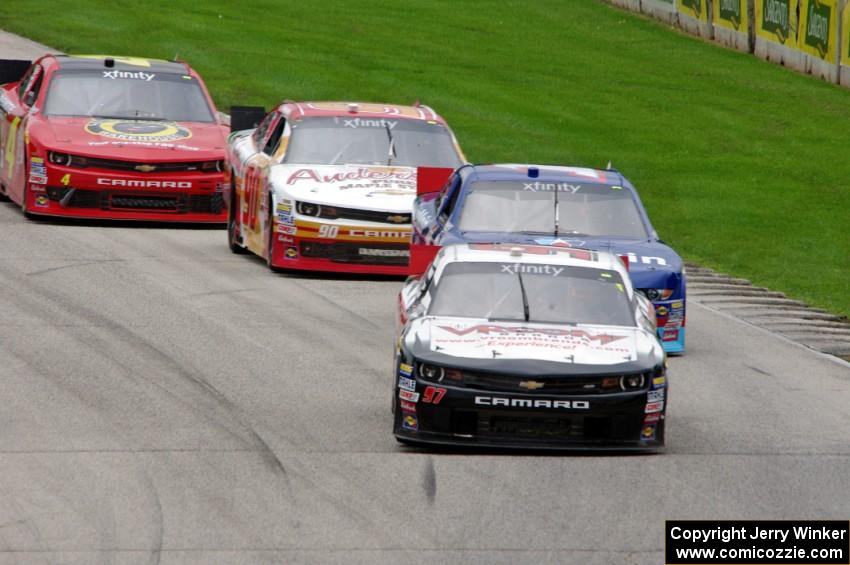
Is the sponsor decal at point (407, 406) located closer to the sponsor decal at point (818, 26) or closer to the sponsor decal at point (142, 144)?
the sponsor decal at point (142, 144)

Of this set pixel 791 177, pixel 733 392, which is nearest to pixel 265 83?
pixel 791 177

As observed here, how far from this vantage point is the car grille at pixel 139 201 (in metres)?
19.1

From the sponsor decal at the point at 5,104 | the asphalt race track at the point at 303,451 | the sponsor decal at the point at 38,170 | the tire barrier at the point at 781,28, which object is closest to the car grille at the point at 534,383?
the asphalt race track at the point at 303,451

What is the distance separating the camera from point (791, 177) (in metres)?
27.0

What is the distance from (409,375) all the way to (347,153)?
769 centimetres

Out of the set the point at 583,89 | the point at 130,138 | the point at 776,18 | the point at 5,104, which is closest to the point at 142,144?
the point at 130,138

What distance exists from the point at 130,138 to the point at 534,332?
9387mm

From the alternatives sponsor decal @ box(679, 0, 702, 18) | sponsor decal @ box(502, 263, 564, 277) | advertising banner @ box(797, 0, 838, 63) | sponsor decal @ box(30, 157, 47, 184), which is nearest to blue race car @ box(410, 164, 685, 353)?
sponsor decal @ box(502, 263, 564, 277)

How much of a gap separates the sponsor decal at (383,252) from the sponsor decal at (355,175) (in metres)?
0.79

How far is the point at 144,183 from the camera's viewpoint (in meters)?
19.1

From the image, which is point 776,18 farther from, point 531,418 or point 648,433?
point 531,418

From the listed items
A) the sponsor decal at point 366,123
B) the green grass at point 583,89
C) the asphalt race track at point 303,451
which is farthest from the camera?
the green grass at point 583,89

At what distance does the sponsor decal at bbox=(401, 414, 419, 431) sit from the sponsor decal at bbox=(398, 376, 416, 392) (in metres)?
0.16

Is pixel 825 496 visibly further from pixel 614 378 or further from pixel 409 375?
pixel 409 375
